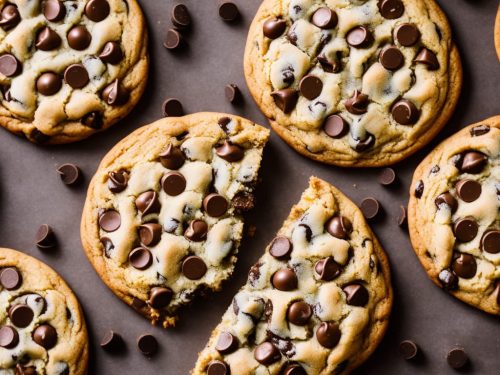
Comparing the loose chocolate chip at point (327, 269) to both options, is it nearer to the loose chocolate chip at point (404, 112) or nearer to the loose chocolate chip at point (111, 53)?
the loose chocolate chip at point (404, 112)

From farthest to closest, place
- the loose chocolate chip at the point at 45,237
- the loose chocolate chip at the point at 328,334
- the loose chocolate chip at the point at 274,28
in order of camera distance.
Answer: the loose chocolate chip at the point at 45,237, the loose chocolate chip at the point at 274,28, the loose chocolate chip at the point at 328,334

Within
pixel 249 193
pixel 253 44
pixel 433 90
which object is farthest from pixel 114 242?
pixel 433 90

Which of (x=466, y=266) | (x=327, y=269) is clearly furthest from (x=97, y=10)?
(x=466, y=266)

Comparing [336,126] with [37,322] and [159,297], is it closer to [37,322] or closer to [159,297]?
[159,297]

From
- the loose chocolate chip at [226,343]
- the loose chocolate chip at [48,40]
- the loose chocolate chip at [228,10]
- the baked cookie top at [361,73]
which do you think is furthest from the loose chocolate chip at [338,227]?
the loose chocolate chip at [48,40]

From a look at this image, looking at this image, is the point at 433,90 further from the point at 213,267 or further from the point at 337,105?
the point at 213,267
